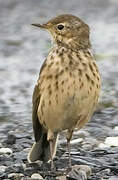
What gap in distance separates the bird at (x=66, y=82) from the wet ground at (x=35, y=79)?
43cm

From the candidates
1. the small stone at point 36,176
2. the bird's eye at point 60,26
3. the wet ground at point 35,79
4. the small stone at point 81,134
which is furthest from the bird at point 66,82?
the small stone at point 81,134

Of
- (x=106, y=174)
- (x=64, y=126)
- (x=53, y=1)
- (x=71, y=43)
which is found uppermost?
(x=53, y=1)

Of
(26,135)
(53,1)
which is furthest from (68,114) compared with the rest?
(53,1)

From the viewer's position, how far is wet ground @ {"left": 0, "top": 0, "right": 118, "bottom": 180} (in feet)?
30.4

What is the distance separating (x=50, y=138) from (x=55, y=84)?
0.88m

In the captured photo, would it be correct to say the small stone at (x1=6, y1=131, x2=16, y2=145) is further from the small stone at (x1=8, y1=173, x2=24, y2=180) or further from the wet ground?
the small stone at (x1=8, y1=173, x2=24, y2=180)

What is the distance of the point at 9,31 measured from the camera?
16.6 metres

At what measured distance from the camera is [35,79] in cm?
1330

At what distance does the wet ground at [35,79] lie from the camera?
927 cm

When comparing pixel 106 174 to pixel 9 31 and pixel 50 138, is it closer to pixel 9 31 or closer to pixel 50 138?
pixel 50 138

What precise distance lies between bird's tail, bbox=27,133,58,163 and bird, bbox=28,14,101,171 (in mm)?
13

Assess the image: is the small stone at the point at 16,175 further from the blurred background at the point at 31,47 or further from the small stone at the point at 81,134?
the small stone at the point at 81,134

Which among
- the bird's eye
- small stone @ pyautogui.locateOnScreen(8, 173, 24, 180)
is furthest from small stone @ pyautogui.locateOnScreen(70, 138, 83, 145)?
the bird's eye

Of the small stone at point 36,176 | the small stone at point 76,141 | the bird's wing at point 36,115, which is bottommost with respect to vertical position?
the small stone at point 36,176
